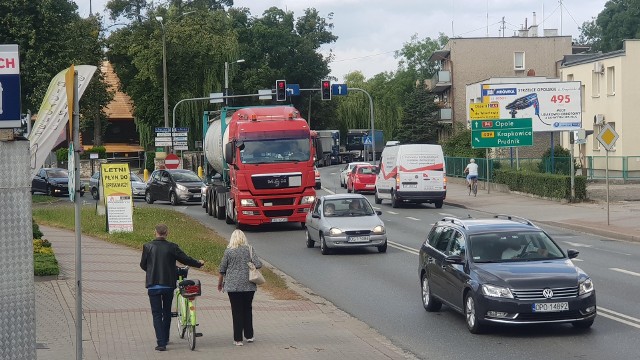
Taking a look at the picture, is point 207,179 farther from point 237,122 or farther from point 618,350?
point 618,350

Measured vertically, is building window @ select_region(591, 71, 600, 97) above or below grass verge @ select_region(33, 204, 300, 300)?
above

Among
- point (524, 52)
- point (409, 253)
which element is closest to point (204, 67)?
point (524, 52)

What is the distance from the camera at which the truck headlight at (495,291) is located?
13.3m

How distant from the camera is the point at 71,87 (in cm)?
843

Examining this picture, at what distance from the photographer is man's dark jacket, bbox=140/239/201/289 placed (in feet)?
41.2

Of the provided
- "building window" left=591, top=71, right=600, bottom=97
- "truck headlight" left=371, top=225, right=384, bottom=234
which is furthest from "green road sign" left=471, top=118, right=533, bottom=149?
"truck headlight" left=371, top=225, right=384, bottom=234

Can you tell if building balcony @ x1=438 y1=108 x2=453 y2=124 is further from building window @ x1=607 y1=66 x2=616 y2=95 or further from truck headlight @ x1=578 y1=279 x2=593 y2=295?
truck headlight @ x1=578 y1=279 x2=593 y2=295

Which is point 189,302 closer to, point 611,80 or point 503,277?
point 503,277

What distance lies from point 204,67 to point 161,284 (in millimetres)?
66159

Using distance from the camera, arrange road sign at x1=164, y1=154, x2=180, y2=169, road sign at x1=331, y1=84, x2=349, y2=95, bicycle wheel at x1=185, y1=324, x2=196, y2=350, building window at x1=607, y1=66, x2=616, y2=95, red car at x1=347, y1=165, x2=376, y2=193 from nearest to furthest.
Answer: bicycle wheel at x1=185, y1=324, x2=196, y2=350
road sign at x1=164, y1=154, x2=180, y2=169
red car at x1=347, y1=165, x2=376, y2=193
road sign at x1=331, y1=84, x2=349, y2=95
building window at x1=607, y1=66, x2=616, y2=95

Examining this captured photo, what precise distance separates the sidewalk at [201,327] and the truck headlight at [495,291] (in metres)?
1.48

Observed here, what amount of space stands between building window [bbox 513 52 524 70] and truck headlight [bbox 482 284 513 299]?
7686 cm

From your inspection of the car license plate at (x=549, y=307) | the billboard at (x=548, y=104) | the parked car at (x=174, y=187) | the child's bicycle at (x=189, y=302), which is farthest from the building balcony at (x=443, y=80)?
the child's bicycle at (x=189, y=302)

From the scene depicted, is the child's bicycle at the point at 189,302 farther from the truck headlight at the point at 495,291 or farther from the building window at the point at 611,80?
the building window at the point at 611,80
